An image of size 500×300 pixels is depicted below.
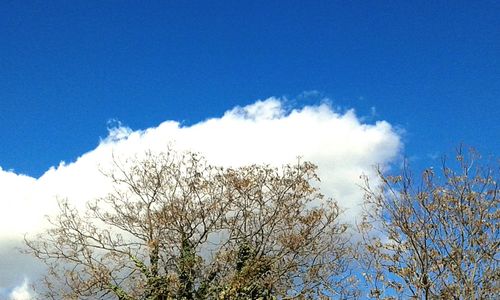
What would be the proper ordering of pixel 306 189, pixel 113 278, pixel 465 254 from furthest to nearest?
pixel 306 189, pixel 113 278, pixel 465 254

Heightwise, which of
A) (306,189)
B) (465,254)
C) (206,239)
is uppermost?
(306,189)

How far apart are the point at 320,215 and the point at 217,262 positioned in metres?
4.57

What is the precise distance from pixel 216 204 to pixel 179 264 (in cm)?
278

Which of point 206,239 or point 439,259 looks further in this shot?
point 206,239

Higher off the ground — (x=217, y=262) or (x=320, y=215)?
(x=320, y=215)

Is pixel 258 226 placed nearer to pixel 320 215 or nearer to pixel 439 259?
pixel 320 215

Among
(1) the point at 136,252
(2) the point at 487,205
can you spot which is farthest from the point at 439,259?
(1) the point at 136,252

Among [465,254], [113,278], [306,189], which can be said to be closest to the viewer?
[465,254]

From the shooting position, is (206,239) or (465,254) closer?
(465,254)

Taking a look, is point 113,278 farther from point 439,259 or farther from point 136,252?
point 439,259

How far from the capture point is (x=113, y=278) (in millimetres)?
24172

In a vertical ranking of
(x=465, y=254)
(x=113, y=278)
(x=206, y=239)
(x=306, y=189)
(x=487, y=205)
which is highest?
(x=306, y=189)

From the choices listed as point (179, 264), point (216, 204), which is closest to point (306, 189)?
point (216, 204)

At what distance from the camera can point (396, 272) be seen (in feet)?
55.7
